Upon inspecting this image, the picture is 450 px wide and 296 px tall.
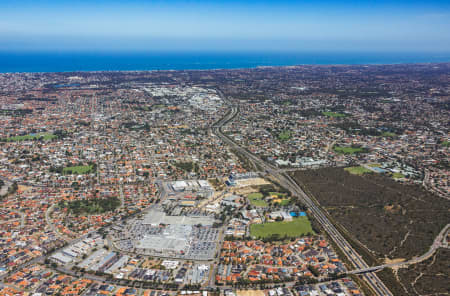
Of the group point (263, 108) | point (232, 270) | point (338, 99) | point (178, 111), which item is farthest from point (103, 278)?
point (338, 99)

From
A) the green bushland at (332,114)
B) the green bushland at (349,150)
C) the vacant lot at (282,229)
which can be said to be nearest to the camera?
the vacant lot at (282,229)

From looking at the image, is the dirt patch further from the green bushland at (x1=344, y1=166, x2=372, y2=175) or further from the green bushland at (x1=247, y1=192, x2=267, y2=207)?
the green bushland at (x1=344, y1=166, x2=372, y2=175)

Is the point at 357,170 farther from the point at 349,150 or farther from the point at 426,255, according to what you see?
the point at 426,255

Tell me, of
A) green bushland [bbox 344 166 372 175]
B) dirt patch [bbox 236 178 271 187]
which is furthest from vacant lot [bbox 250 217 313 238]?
green bushland [bbox 344 166 372 175]

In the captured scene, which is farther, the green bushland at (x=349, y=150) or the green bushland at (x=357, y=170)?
the green bushland at (x=349, y=150)

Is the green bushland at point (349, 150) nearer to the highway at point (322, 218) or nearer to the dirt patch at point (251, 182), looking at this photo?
the highway at point (322, 218)

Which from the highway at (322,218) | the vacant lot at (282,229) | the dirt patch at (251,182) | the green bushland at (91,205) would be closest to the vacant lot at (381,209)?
the highway at (322,218)

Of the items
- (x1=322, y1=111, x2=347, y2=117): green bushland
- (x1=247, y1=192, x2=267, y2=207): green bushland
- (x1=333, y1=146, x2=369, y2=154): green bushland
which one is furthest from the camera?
(x1=322, y1=111, x2=347, y2=117): green bushland
